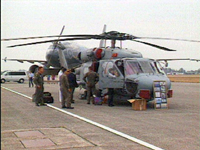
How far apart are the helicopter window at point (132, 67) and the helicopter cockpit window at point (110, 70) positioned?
0.49m

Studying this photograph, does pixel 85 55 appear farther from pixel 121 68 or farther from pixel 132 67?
pixel 132 67

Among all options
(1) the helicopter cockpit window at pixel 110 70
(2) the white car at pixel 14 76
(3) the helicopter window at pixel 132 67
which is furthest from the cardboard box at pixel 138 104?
(2) the white car at pixel 14 76

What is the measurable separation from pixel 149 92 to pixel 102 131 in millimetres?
5339

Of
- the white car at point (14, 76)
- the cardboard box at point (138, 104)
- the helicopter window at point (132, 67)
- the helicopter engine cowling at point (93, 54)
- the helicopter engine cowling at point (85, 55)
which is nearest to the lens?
the cardboard box at point (138, 104)

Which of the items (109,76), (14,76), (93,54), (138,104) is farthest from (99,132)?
(14,76)

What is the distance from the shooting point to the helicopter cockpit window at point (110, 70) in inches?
549

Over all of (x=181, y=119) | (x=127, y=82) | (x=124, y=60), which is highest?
(x=124, y=60)

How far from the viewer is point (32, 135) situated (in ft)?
23.5

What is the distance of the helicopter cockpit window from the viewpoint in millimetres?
13950

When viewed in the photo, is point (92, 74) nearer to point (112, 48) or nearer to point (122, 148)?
point (112, 48)

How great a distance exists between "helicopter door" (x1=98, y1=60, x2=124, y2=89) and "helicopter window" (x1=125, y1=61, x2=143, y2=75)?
1.27ft

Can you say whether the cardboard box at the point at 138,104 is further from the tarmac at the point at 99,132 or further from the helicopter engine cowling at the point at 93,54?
the helicopter engine cowling at the point at 93,54

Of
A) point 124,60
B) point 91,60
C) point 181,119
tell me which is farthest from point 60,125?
point 91,60

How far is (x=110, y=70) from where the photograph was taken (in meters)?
14.2
